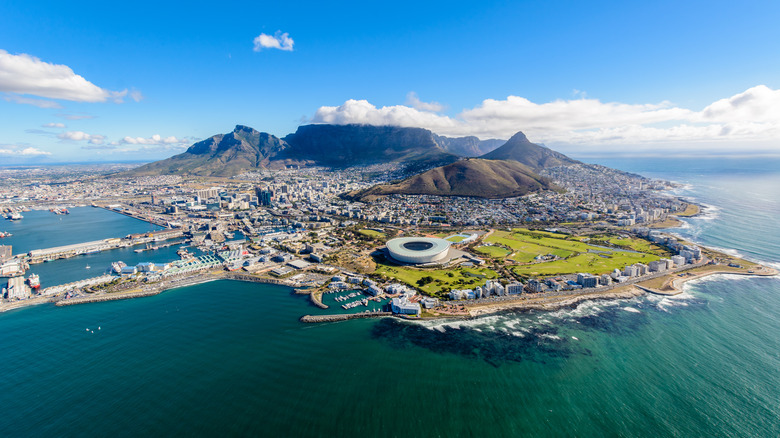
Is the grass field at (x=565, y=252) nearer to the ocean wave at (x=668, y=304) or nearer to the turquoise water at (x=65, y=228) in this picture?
the ocean wave at (x=668, y=304)

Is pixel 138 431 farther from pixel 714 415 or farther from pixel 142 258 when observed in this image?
pixel 142 258

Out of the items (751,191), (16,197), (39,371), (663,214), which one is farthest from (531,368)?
(16,197)

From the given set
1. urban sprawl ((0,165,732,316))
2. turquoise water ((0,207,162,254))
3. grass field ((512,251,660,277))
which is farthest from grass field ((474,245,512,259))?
turquoise water ((0,207,162,254))

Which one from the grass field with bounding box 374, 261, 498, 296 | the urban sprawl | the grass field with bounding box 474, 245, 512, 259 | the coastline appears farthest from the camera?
the grass field with bounding box 474, 245, 512, 259

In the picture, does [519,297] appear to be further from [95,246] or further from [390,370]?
[95,246]

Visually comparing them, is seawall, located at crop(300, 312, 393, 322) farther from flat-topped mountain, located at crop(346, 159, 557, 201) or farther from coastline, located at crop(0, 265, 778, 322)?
flat-topped mountain, located at crop(346, 159, 557, 201)
